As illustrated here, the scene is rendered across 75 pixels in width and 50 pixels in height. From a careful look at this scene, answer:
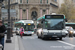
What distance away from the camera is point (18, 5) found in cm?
9156

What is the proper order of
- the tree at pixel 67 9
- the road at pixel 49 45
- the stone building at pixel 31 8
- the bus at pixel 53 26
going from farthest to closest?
the stone building at pixel 31 8
the tree at pixel 67 9
the bus at pixel 53 26
the road at pixel 49 45

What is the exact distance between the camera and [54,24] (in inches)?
977

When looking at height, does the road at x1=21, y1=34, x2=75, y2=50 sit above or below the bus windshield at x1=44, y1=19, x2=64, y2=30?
below

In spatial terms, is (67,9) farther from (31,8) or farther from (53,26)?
(53,26)

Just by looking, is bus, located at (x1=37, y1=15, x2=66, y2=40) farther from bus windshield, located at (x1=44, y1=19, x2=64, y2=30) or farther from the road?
the road

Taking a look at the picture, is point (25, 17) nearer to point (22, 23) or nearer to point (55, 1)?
point (55, 1)

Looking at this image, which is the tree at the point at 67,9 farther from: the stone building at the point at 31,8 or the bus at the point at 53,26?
the bus at the point at 53,26

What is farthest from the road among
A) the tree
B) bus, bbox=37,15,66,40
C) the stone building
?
the stone building

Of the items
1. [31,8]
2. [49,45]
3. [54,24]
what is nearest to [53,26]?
[54,24]

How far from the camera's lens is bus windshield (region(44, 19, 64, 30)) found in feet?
81.4

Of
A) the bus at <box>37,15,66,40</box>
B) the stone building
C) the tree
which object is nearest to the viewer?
the bus at <box>37,15,66,40</box>

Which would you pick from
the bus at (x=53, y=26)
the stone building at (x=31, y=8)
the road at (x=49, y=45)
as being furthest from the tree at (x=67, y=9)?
the road at (x=49, y=45)

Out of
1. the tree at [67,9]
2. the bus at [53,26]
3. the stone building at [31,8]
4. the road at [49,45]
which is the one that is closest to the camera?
the road at [49,45]

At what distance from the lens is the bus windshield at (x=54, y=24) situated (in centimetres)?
2480
